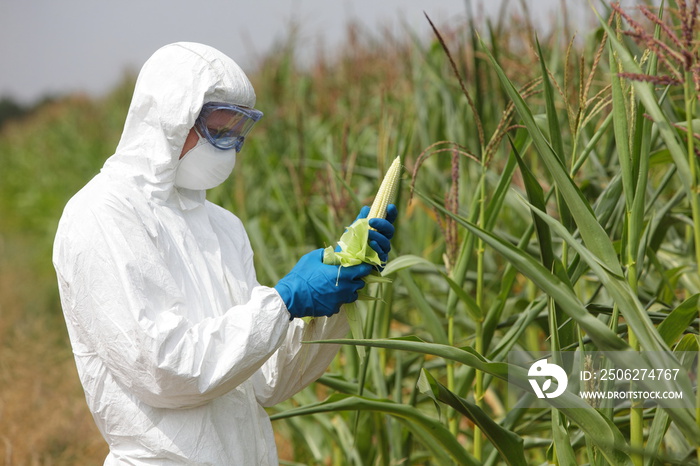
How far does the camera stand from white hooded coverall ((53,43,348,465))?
1311 mm

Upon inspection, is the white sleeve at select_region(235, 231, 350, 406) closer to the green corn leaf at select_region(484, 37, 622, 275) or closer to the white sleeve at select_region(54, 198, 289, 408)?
the white sleeve at select_region(54, 198, 289, 408)

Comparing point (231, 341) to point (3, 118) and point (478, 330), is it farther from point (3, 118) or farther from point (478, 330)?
point (3, 118)

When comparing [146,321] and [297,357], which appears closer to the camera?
[146,321]

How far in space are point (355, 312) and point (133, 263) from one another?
44cm

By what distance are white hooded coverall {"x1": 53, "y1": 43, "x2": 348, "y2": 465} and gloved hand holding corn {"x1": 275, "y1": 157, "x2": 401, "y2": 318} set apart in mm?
51

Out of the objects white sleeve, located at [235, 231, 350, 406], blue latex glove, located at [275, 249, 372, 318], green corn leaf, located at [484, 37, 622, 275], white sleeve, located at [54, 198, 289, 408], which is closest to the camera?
green corn leaf, located at [484, 37, 622, 275]

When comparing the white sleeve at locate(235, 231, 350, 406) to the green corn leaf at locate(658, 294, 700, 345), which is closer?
the green corn leaf at locate(658, 294, 700, 345)

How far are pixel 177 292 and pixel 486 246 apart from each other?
960 millimetres

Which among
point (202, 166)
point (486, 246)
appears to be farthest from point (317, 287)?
point (486, 246)

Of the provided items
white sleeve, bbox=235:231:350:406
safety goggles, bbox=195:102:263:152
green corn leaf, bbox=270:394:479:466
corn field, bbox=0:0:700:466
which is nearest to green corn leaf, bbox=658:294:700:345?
corn field, bbox=0:0:700:466

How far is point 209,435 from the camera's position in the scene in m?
1.41

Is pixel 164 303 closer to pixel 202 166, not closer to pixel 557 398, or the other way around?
pixel 202 166

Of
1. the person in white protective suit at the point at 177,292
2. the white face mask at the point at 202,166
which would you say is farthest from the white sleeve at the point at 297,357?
the white face mask at the point at 202,166

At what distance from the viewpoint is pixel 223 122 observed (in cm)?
149
